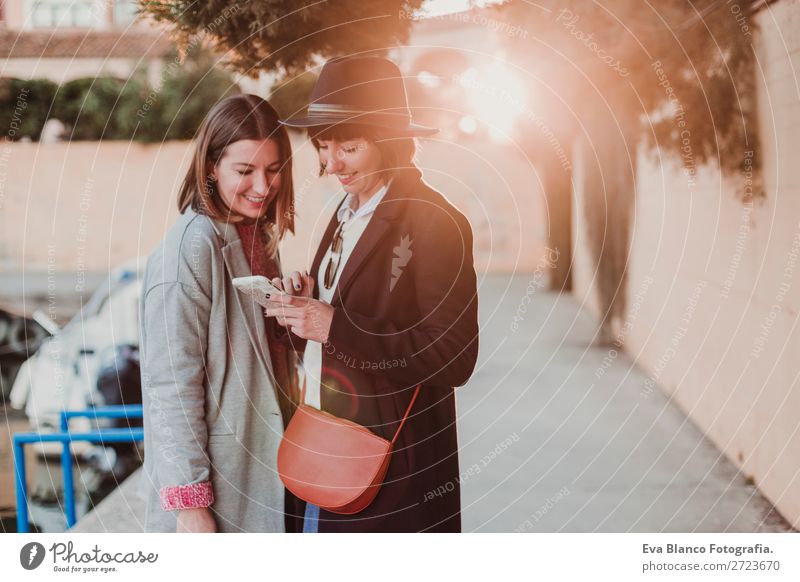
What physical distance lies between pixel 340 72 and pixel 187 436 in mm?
1090

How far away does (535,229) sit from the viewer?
9.78 meters

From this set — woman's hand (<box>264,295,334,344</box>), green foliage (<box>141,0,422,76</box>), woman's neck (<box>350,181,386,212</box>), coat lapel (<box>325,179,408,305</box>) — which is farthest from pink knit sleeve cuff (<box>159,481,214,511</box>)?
green foliage (<box>141,0,422,76</box>)

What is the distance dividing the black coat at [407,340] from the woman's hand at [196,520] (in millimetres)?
406

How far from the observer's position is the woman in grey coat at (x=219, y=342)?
2.36m

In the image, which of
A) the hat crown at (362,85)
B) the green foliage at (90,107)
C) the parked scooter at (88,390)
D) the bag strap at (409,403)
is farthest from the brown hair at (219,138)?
the green foliage at (90,107)

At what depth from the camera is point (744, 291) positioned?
4.09m

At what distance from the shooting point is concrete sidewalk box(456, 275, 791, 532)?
3.85 meters

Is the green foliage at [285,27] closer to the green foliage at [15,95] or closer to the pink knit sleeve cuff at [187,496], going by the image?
the green foliage at [15,95]

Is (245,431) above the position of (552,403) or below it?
above

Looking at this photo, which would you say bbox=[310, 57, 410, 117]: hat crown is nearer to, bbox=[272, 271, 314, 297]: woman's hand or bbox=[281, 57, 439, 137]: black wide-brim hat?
bbox=[281, 57, 439, 137]: black wide-brim hat

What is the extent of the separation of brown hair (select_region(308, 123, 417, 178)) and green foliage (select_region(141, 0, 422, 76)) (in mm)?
522
